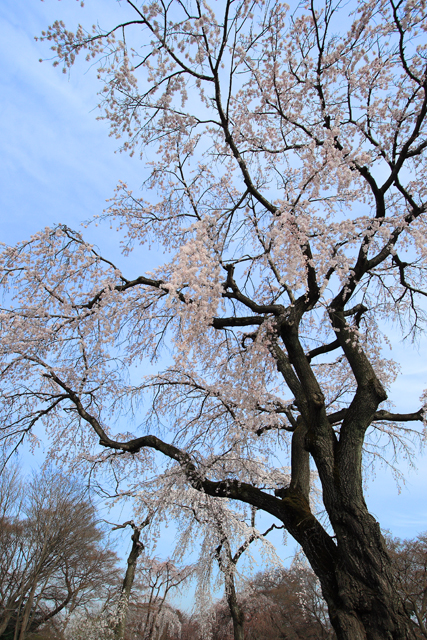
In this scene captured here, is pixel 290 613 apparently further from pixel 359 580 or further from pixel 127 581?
pixel 359 580

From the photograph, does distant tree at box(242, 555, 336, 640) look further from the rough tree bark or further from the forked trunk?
the forked trunk

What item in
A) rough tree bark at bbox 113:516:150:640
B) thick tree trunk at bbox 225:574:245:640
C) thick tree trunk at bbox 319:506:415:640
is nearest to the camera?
thick tree trunk at bbox 319:506:415:640

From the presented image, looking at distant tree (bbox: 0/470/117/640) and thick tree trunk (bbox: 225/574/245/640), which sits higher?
distant tree (bbox: 0/470/117/640)

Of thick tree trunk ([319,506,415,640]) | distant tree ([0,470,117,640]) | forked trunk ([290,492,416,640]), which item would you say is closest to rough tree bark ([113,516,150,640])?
distant tree ([0,470,117,640])

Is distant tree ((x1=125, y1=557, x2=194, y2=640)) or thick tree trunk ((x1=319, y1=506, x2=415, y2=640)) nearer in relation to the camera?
thick tree trunk ((x1=319, y1=506, x2=415, y2=640))

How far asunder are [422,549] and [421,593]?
2642mm

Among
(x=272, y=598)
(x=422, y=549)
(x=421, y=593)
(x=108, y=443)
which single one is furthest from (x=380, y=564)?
(x=272, y=598)

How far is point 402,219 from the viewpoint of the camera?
4789 mm

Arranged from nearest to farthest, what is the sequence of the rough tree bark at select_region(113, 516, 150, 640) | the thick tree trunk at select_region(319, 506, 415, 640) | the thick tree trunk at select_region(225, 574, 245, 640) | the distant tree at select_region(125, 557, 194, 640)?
the thick tree trunk at select_region(319, 506, 415, 640), the thick tree trunk at select_region(225, 574, 245, 640), the rough tree bark at select_region(113, 516, 150, 640), the distant tree at select_region(125, 557, 194, 640)

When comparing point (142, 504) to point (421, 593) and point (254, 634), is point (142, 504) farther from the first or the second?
point (254, 634)

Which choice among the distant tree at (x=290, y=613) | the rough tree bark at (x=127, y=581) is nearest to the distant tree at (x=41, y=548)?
the rough tree bark at (x=127, y=581)

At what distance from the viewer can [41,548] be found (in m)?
12.1

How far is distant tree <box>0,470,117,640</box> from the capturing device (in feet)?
38.8

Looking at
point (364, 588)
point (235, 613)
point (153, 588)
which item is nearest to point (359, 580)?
point (364, 588)
